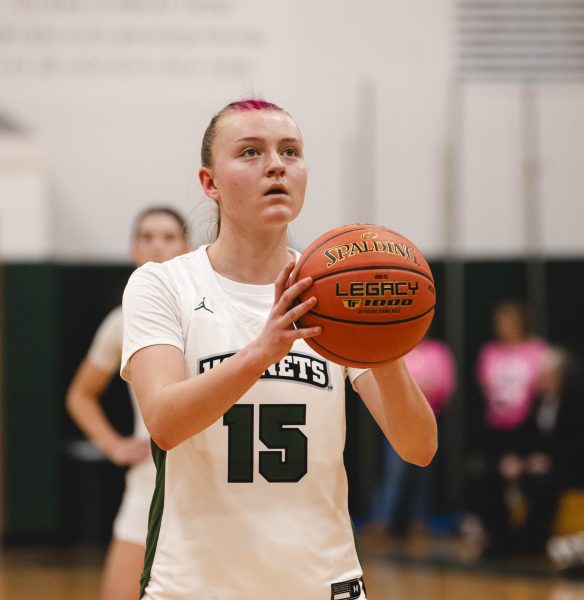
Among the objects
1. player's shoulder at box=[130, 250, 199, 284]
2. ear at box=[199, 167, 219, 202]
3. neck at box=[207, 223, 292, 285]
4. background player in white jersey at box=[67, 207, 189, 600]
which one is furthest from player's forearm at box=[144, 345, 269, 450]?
background player in white jersey at box=[67, 207, 189, 600]

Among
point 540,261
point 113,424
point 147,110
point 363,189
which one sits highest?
point 147,110

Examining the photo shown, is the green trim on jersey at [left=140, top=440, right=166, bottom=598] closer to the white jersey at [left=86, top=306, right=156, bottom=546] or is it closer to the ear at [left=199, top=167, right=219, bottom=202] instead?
the ear at [left=199, top=167, right=219, bottom=202]

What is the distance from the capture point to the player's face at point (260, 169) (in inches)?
96.7

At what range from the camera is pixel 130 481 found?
436 cm

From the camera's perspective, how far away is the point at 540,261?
1005cm

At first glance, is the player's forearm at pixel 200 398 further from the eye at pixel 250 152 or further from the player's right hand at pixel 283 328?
the eye at pixel 250 152

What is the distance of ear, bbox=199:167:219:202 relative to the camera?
2.70m

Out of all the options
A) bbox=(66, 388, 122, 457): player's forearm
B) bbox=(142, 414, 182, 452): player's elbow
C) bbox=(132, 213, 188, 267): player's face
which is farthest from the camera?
bbox=(66, 388, 122, 457): player's forearm

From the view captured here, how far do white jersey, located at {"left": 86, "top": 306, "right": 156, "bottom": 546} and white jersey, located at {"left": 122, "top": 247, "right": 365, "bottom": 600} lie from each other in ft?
4.53

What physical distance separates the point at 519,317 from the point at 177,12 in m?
4.23

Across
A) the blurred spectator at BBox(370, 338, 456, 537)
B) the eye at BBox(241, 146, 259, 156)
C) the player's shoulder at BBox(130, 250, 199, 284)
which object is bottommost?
the blurred spectator at BBox(370, 338, 456, 537)

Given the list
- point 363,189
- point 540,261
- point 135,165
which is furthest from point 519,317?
point 135,165

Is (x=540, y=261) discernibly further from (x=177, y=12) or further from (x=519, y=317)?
(x=177, y=12)

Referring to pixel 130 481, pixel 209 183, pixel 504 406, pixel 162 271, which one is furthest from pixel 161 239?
pixel 504 406
